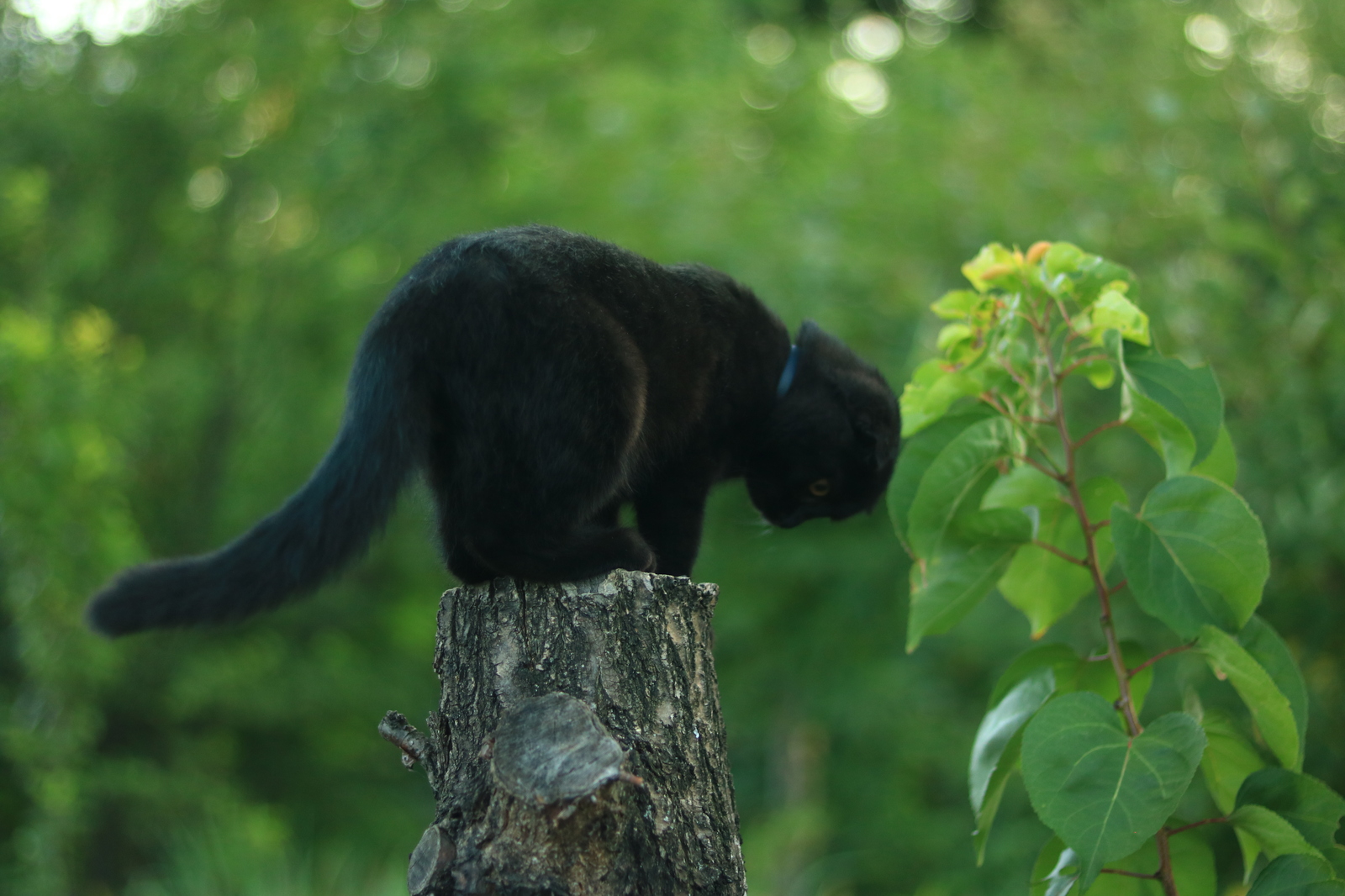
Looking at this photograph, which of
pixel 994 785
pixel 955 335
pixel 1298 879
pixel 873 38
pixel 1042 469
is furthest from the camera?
pixel 873 38

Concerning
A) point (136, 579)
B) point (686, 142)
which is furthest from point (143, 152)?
point (136, 579)

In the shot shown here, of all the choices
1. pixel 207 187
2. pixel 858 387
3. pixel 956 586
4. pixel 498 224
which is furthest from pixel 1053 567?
pixel 207 187

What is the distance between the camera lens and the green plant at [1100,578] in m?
1.47

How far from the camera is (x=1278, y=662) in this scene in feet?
5.52

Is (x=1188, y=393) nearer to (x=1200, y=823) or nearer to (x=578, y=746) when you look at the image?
(x=1200, y=823)

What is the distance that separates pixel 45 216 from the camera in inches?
217

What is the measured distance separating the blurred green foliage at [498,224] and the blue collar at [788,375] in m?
1.48

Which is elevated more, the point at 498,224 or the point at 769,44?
the point at 769,44

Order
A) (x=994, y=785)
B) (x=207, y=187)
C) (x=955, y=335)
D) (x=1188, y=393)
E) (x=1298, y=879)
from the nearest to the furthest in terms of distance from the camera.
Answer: (x=1298, y=879) → (x=1188, y=393) → (x=994, y=785) → (x=955, y=335) → (x=207, y=187)

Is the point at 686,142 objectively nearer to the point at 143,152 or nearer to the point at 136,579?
the point at 143,152

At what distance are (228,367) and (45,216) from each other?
1430 mm

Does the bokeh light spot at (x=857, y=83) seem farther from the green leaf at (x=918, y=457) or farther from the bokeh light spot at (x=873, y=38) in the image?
the green leaf at (x=918, y=457)

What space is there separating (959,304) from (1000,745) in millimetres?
829

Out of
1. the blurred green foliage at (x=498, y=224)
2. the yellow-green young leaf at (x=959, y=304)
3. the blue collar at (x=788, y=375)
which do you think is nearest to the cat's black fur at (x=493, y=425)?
the blue collar at (x=788, y=375)
